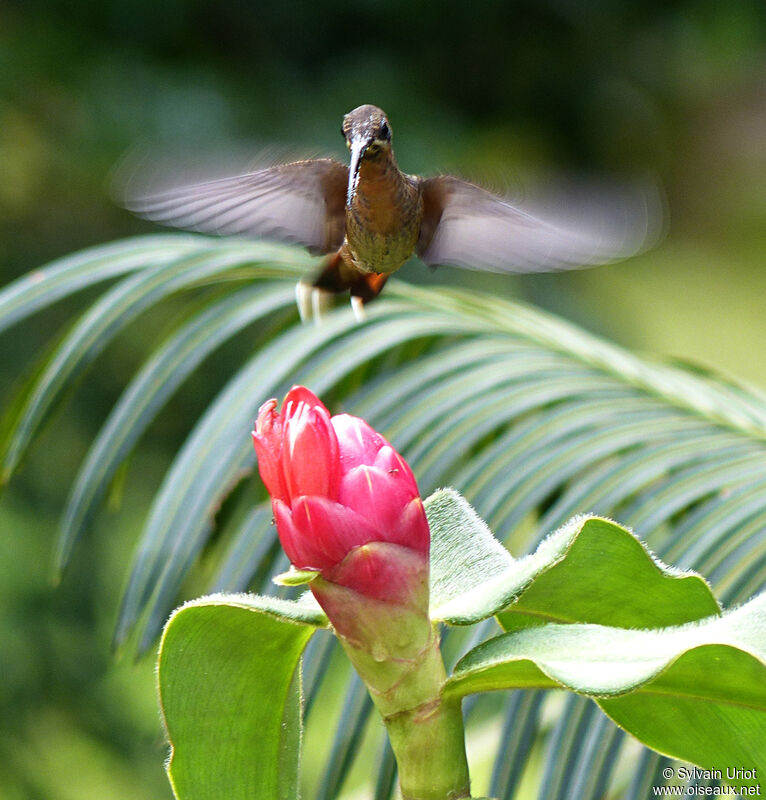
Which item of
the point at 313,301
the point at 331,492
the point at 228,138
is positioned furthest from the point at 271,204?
the point at 228,138

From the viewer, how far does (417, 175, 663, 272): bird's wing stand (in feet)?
1.96

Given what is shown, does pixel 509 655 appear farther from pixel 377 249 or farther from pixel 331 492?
pixel 377 249

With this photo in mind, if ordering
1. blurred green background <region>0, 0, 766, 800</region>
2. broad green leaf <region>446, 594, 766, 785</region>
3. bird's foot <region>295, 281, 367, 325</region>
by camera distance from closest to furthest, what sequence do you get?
broad green leaf <region>446, 594, 766, 785</region>, bird's foot <region>295, 281, 367, 325</region>, blurred green background <region>0, 0, 766, 800</region>

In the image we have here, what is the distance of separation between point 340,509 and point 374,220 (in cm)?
38

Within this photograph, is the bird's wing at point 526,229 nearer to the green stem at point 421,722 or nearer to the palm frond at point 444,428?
the palm frond at point 444,428

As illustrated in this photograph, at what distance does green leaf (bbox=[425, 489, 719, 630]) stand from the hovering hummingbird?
0.26 m

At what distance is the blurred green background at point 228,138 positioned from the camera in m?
1.92

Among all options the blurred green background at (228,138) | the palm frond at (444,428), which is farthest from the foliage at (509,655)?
the blurred green background at (228,138)

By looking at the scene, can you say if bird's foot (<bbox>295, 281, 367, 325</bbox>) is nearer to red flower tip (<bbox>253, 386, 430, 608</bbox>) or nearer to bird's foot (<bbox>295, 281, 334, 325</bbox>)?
bird's foot (<bbox>295, 281, 334, 325</bbox>)

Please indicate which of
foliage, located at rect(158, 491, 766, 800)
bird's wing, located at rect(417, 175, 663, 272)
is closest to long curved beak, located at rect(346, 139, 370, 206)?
bird's wing, located at rect(417, 175, 663, 272)

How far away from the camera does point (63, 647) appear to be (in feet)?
6.28

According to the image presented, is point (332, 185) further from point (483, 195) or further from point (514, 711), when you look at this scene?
point (514, 711)

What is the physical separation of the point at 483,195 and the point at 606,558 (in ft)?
1.39

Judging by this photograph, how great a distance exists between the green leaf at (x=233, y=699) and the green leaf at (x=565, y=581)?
51 mm
